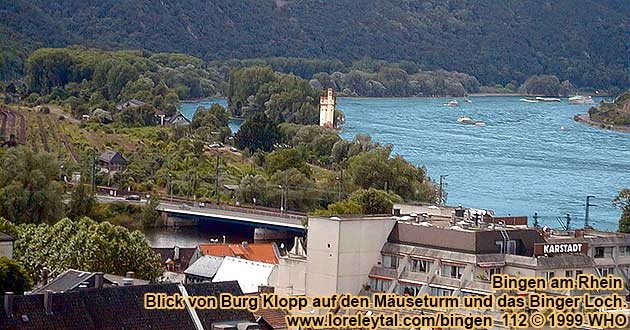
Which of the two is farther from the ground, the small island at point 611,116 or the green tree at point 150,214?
the small island at point 611,116

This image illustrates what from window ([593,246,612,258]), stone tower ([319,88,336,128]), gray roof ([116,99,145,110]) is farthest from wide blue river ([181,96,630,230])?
window ([593,246,612,258])

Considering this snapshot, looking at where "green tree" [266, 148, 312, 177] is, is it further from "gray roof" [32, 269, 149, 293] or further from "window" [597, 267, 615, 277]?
"gray roof" [32, 269, 149, 293]

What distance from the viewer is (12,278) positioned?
9734 mm

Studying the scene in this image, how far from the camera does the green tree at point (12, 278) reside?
953cm

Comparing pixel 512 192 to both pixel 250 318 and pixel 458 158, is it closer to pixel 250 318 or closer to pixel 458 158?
pixel 458 158

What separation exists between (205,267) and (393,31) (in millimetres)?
62746

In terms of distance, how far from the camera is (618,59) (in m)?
73.5

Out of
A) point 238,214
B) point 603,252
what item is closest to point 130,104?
point 238,214

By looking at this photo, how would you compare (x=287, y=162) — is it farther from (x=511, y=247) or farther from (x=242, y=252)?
(x=511, y=247)

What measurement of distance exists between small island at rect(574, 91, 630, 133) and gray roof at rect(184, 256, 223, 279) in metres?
34.8

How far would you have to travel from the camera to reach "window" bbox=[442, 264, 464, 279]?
420 inches

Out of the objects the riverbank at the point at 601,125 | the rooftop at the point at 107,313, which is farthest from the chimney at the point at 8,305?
the riverbank at the point at 601,125

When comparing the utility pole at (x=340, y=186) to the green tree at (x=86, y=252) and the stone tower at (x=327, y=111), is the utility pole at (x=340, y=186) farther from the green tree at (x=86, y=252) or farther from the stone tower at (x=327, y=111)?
the stone tower at (x=327, y=111)

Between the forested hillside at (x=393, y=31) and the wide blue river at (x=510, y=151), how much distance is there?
37.1ft
